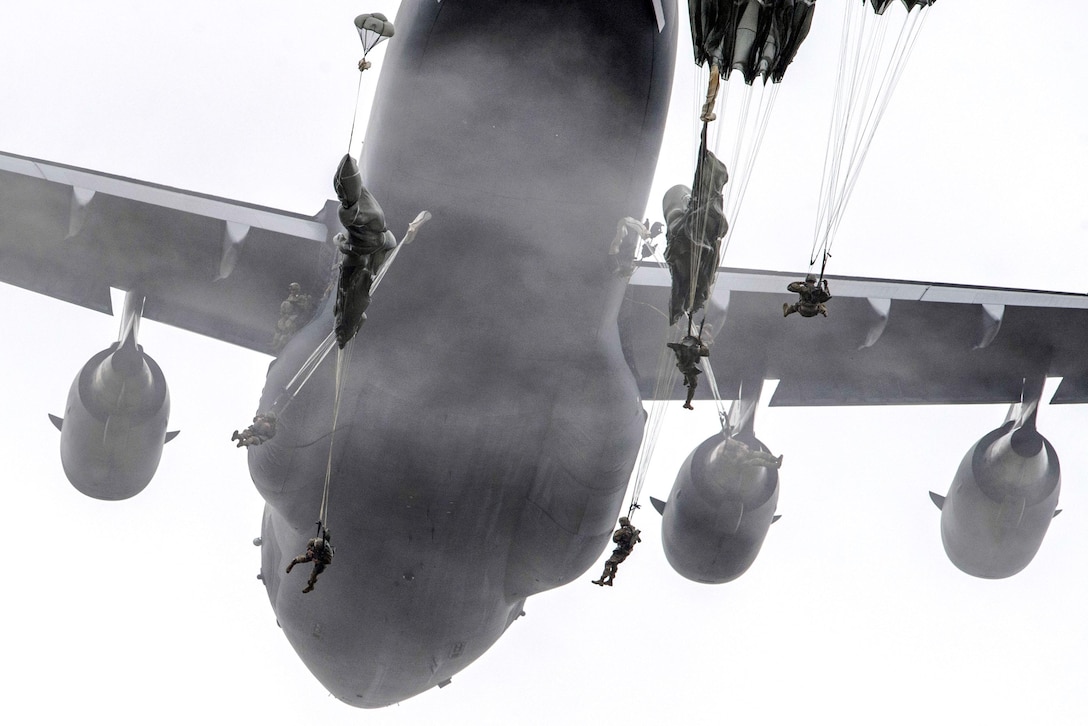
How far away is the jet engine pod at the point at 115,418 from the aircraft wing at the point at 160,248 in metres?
0.78

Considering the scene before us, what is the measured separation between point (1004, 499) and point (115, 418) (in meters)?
9.11

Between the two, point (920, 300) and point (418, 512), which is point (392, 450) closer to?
point (418, 512)

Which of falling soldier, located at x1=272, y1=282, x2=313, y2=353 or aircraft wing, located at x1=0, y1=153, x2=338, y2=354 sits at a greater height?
aircraft wing, located at x1=0, y1=153, x2=338, y2=354

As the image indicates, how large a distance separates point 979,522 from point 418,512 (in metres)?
6.60

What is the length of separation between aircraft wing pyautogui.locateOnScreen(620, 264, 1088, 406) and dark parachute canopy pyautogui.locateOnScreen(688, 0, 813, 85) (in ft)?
14.9

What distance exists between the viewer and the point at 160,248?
13.9 meters

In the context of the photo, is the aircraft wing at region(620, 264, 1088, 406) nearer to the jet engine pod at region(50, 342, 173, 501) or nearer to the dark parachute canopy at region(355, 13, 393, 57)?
the jet engine pod at region(50, 342, 173, 501)

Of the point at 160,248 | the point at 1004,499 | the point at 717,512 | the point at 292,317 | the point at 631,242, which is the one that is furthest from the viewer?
the point at 1004,499

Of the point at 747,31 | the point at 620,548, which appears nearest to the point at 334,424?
the point at 620,548

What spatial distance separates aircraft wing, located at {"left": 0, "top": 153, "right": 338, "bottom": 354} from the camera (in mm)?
12930

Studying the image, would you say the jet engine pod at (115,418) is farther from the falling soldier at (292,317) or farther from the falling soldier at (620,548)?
the falling soldier at (620,548)

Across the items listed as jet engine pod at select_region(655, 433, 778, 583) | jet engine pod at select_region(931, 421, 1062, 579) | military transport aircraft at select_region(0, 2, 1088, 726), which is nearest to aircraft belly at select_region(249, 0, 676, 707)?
military transport aircraft at select_region(0, 2, 1088, 726)

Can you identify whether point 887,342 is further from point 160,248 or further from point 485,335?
point 160,248

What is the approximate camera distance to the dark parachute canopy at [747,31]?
8.70 m
